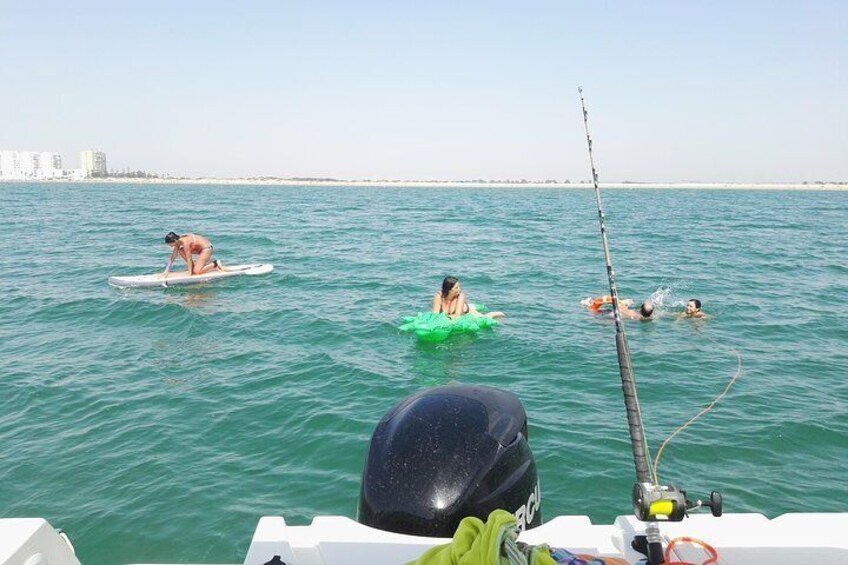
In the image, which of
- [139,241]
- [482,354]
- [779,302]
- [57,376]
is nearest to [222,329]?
[57,376]

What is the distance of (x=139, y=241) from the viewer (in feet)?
84.8

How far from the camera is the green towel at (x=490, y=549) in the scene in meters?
1.69

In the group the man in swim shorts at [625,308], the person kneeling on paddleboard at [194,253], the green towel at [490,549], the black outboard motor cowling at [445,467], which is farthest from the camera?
the person kneeling on paddleboard at [194,253]

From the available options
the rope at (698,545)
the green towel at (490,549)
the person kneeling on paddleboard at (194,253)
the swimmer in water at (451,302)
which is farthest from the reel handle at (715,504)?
the person kneeling on paddleboard at (194,253)

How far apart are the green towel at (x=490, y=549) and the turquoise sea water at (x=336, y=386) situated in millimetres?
3600

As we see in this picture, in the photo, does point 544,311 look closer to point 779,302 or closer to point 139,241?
point 779,302

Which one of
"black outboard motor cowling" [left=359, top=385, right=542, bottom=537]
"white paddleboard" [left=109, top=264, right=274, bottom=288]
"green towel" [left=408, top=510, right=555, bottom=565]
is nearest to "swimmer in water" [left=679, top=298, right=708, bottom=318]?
"black outboard motor cowling" [left=359, top=385, right=542, bottom=537]

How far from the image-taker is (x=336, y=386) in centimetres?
843

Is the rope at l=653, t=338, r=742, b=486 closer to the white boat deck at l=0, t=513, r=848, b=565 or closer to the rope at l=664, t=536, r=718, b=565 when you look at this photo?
the white boat deck at l=0, t=513, r=848, b=565

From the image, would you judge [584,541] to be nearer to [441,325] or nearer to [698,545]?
[698,545]

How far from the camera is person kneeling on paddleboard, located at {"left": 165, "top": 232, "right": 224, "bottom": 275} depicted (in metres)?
15.9

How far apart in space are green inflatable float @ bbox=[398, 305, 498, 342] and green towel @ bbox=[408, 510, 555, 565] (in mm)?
8588

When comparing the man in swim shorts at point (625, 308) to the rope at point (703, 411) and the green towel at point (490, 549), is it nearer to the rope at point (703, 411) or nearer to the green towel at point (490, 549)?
the rope at point (703, 411)

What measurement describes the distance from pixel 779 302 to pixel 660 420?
901 centimetres
